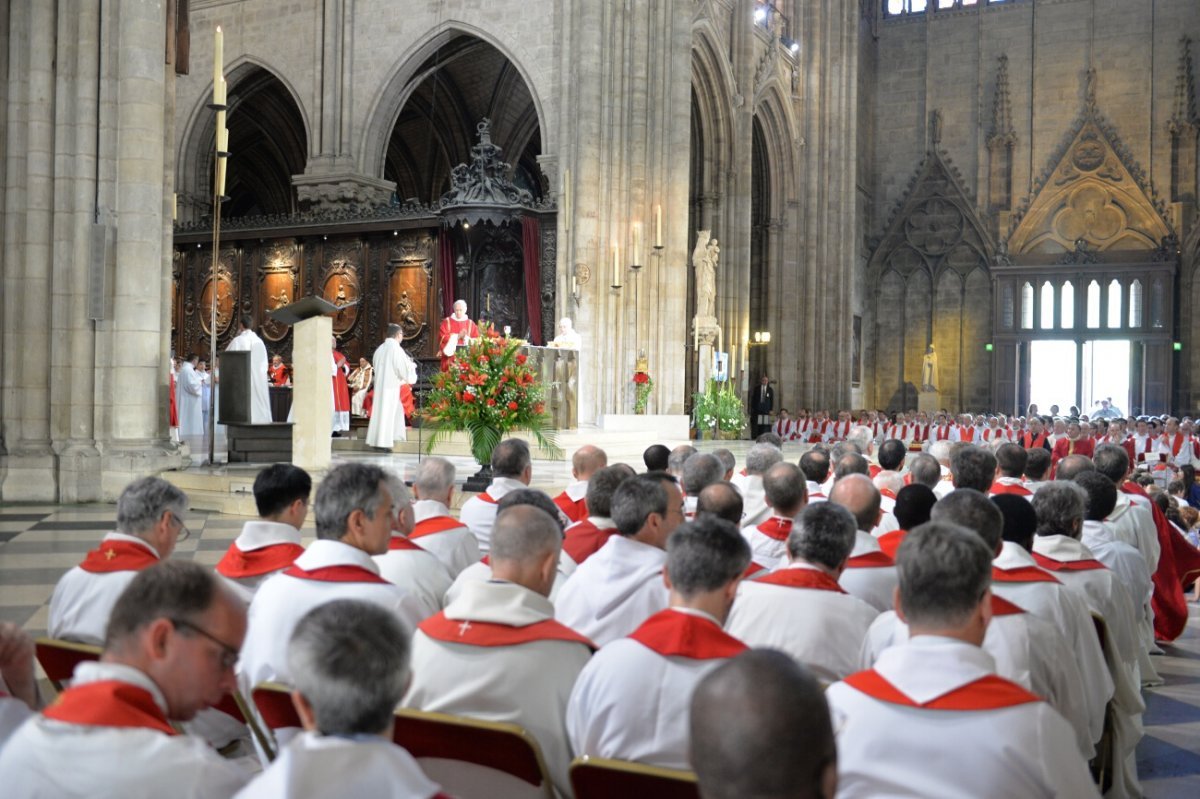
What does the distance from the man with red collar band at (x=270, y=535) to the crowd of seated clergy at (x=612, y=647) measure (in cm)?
1

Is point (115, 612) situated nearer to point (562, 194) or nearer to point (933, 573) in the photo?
point (933, 573)

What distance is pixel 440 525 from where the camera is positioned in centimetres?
528

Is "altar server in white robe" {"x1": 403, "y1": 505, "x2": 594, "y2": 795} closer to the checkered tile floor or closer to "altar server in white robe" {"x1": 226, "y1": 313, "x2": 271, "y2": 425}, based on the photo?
the checkered tile floor

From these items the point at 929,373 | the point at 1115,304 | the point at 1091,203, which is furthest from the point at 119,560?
the point at 1091,203

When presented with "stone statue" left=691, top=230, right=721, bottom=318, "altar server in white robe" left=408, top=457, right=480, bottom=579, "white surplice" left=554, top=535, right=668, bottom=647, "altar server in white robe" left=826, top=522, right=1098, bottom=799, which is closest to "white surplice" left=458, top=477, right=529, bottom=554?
"altar server in white robe" left=408, top=457, right=480, bottom=579

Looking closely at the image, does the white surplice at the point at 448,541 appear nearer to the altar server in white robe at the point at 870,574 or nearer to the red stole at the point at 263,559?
the red stole at the point at 263,559

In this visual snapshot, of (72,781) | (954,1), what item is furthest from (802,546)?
(954,1)

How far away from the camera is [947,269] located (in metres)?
37.0

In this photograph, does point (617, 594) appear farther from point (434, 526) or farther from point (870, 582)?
point (434, 526)

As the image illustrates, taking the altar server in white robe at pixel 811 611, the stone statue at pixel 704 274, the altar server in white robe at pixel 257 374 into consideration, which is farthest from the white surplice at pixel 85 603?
the stone statue at pixel 704 274

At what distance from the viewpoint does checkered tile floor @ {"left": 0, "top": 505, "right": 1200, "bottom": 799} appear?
4.64 metres

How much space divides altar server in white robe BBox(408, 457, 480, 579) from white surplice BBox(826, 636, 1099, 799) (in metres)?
2.81

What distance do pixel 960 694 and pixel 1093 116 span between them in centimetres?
3722

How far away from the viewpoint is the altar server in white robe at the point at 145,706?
79.2 inches
